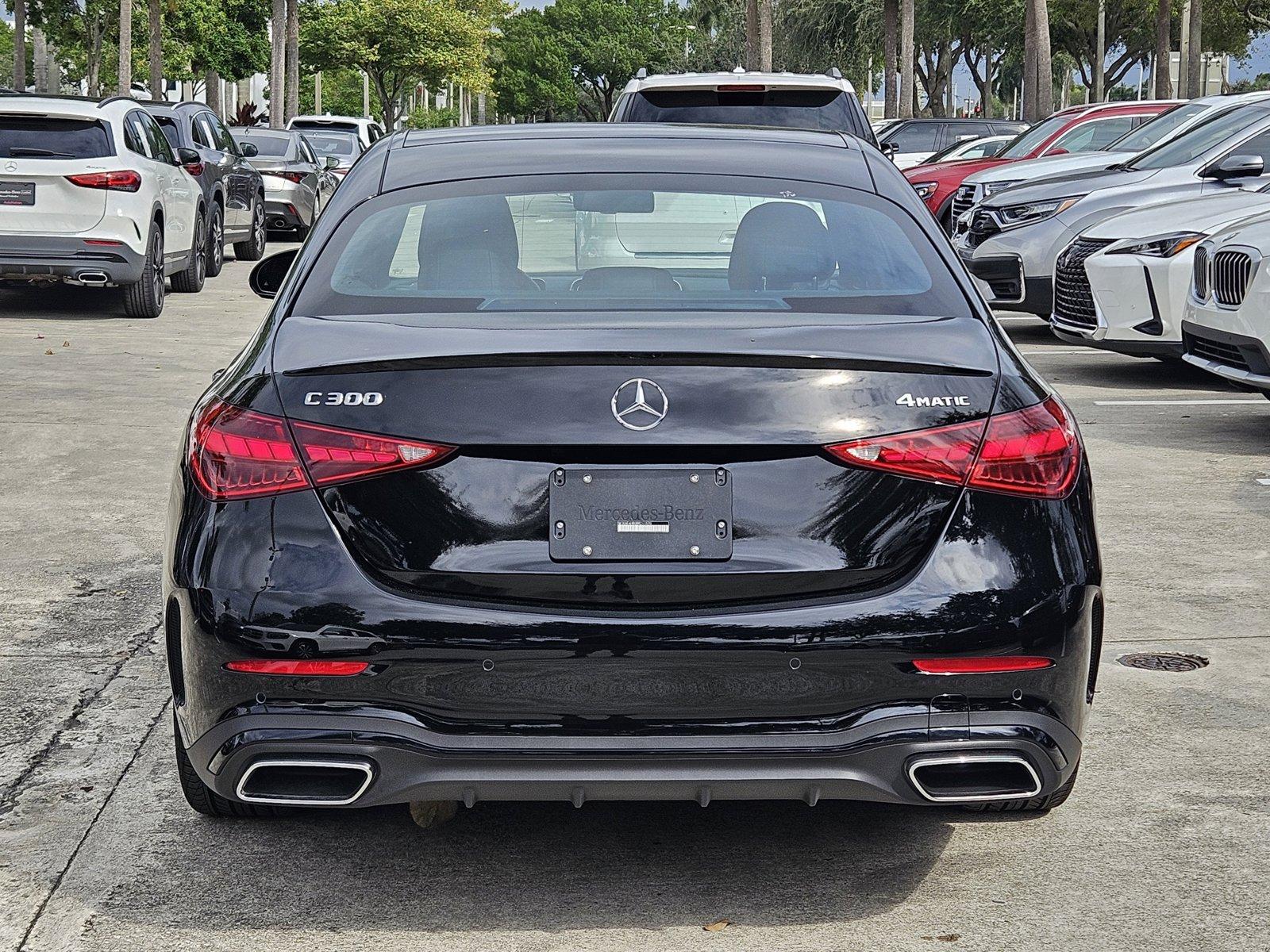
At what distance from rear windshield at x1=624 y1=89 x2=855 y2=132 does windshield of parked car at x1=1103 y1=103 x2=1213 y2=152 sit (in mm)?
4759

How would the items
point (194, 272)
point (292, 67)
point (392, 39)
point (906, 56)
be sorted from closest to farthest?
point (194, 272) → point (906, 56) → point (292, 67) → point (392, 39)

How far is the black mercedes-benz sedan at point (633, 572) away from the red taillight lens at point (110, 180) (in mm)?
11856

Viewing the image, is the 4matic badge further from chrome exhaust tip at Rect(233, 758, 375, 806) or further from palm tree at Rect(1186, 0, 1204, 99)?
palm tree at Rect(1186, 0, 1204, 99)

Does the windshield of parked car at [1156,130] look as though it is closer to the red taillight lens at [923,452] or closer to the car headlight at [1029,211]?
the car headlight at [1029,211]

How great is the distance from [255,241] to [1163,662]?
18.1 meters

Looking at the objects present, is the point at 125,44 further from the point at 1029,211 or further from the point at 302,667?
the point at 302,667

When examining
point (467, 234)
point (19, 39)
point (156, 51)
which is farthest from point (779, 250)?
point (19, 39)

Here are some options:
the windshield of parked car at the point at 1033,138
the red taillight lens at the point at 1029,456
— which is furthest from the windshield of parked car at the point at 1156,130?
the red taillight lens at the point at 1029,456

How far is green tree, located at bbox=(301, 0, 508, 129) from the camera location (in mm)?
75750

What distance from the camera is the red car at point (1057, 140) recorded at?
2016 centimetres

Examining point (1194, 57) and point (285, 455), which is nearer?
point (285, 455)

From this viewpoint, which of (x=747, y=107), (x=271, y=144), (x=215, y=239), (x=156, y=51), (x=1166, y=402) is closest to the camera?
(x=1166, y=402)

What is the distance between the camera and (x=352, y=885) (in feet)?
12.5

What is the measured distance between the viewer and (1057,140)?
20.4m
